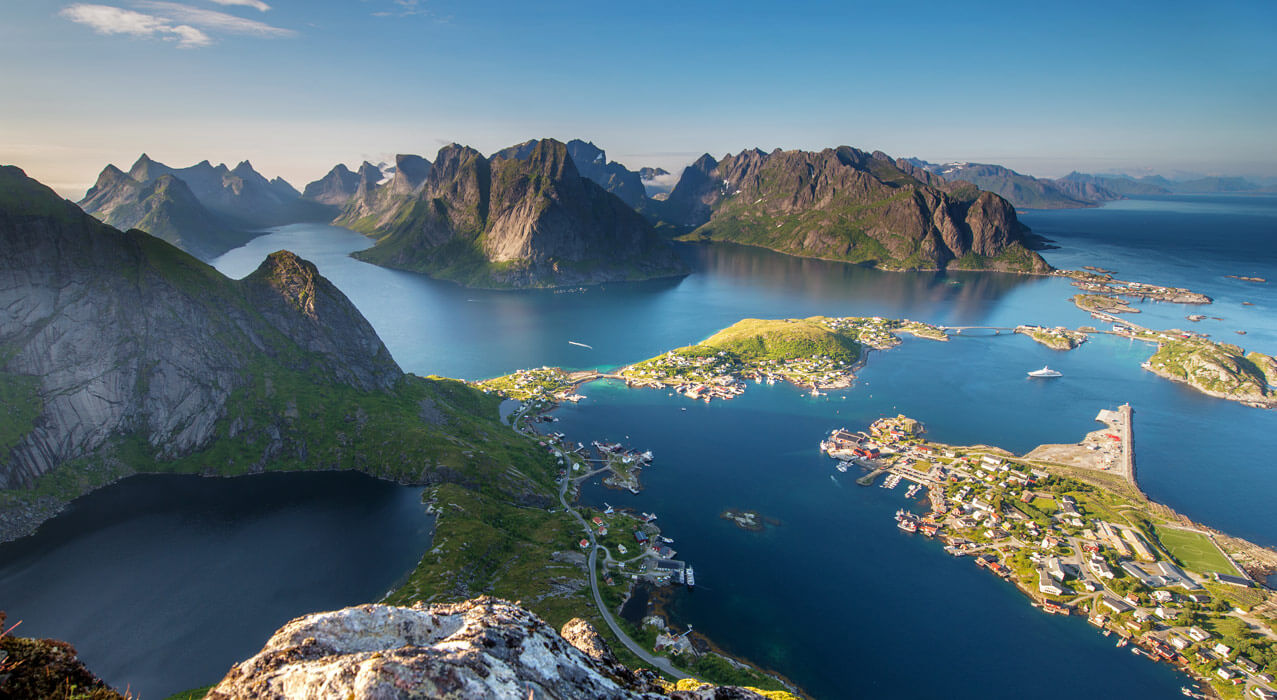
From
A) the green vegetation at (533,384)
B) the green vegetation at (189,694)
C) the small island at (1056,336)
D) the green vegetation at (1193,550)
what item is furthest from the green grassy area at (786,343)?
the green vegetation at (189,694)

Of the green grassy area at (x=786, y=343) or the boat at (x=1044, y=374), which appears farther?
the green grassy area at (x=786, y=343)

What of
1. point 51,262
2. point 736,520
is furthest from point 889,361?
point 51,262

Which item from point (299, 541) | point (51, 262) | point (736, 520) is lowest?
point (736, 520)

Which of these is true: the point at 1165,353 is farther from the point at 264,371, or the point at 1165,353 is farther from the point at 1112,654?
the point at 264,371

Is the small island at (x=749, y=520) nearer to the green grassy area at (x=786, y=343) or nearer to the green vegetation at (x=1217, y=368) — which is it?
the green grassy area at (x=786, y=343)

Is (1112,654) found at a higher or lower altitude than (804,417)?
lower

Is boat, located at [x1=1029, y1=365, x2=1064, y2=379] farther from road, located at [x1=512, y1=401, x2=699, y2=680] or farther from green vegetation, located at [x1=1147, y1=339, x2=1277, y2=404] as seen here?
road, located at [x1=512, y1=401, x2=699, y2=680]

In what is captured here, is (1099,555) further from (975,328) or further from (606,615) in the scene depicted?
(975,328)
